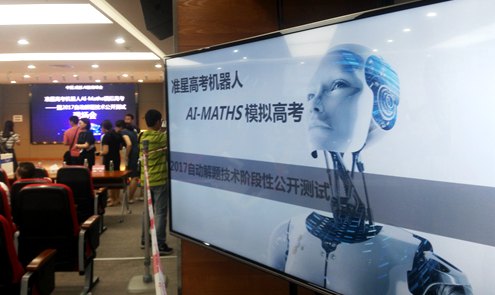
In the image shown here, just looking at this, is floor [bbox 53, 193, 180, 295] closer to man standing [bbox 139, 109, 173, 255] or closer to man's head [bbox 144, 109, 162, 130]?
man standing [bbox 139, 109, 173, 255]

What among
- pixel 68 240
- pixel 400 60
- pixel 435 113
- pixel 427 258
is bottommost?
pixel 68 240

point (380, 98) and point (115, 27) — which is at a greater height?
point (115, 27)

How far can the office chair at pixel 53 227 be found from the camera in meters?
2.80

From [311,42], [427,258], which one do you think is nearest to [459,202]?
[427,258]

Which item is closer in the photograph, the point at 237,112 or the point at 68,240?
the point at 237,112

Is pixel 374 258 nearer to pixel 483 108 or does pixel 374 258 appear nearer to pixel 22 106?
pixel 483 108

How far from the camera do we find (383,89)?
3.74 feet

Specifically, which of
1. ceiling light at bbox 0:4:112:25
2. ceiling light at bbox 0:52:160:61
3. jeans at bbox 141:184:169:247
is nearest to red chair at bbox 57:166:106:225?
jeans at bbox 141:184:169:247

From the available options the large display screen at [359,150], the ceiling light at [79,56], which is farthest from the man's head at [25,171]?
the ceiling light at [79,56]

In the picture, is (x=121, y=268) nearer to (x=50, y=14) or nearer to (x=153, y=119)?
(x=153, y=119)

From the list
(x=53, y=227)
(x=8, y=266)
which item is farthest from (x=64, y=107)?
(x=8, y=266)

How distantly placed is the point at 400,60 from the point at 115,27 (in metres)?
5.77

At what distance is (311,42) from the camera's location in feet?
4.37

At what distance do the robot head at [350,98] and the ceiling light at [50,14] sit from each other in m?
4.67
